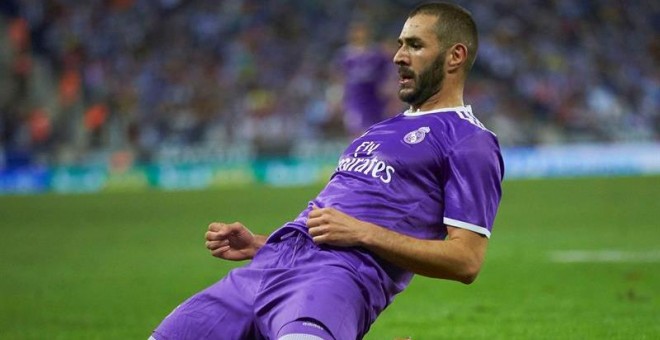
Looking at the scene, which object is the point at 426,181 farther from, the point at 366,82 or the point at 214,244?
the point at 366,82

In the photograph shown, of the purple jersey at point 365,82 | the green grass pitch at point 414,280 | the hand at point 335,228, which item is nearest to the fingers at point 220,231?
the hand at point 335,228

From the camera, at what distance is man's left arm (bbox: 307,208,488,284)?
4.13 m

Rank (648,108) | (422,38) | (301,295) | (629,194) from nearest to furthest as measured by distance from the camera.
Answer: (301,295) < (422,38) < (629,194) < (648,108)

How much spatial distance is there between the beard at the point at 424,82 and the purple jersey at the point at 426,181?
0.09 metres

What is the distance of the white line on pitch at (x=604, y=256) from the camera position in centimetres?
1120

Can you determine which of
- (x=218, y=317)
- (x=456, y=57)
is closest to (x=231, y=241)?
(x=218, y=317)

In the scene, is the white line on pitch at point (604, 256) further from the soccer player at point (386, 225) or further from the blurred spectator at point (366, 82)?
the soccer player at point (386, 225)

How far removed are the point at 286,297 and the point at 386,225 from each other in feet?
1.67

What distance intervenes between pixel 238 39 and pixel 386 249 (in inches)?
962

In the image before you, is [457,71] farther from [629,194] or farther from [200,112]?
[200,112]

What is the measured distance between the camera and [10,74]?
26.3 metres

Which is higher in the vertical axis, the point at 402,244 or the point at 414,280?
the point at 402,244

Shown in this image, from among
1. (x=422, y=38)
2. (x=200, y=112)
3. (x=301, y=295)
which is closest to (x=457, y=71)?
(x=422, y=38)

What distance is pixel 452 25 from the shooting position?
445 centimetres
